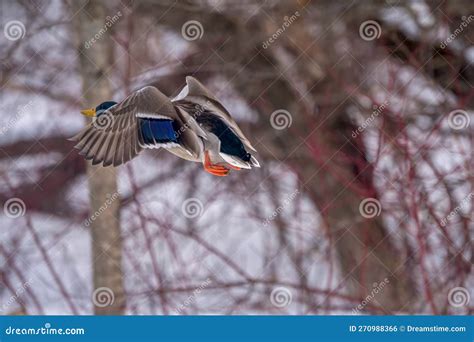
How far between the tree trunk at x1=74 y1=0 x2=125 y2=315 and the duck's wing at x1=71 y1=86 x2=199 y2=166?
1.29 feet

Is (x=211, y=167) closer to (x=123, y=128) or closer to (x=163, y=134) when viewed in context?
(x=163, y=134)

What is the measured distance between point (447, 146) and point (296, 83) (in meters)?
0.84

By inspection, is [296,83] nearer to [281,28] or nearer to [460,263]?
[281,28]

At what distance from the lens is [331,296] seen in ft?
10.3

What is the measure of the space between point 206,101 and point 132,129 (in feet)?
0.93

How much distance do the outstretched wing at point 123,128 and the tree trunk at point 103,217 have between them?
38 centimetres

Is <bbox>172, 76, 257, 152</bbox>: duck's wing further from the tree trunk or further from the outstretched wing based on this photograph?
the tree trunk

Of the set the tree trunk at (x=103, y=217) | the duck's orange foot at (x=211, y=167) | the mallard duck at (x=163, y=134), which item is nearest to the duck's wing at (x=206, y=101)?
the mallard duck at (x=163, y=134)

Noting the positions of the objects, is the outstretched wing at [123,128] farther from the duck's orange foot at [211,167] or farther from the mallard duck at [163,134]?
the duck's orange foot at [211,167]

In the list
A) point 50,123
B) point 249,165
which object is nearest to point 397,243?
point 249,165

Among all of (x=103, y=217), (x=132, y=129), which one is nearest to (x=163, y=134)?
(x=132, y=129)

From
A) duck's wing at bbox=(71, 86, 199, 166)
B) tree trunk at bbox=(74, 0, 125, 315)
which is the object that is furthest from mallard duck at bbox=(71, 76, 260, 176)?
tree trunk at bbox=(74, 0, 125, 315)

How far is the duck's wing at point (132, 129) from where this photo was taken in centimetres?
278

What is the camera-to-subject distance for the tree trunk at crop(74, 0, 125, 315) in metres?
3.29
